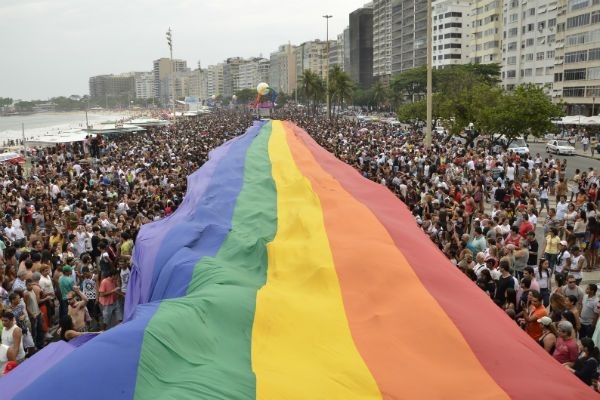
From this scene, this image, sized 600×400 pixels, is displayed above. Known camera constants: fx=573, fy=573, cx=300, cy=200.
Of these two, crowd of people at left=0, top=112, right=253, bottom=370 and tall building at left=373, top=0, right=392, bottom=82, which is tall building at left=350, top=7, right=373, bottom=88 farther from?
crowd of people at left=0, top=112, right=253, bottom=370

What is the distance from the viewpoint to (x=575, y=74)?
57.8 metres

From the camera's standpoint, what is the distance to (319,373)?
502 centimetres

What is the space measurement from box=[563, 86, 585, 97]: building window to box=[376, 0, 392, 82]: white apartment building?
69209 mm

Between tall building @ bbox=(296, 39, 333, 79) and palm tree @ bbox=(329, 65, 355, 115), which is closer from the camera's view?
palm tree @ bbox=(329, 65, 355, 115)

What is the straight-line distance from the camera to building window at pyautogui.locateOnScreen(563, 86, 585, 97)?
5688cm

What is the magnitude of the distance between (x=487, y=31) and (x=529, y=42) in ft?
44.5

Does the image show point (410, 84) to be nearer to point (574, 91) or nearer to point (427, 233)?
point (574, 91)

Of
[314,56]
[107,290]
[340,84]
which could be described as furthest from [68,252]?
[314,56]

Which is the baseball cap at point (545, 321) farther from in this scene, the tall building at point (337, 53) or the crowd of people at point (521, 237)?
the tall building at point (337, 53)

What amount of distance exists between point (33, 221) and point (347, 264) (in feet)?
35.6

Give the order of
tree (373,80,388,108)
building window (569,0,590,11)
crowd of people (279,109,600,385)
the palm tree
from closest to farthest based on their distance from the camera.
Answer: crowd of people (279,109,600,385)
building window (569,0,590,11)
the palm tree
tree (373,80,388,108)

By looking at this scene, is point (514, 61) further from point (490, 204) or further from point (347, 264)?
point (347, 264)

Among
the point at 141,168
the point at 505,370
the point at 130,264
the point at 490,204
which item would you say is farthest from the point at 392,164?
the point at 505,370

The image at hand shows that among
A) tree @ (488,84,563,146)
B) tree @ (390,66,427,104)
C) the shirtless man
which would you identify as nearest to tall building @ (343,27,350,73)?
tree @ (390,66,427,104)
